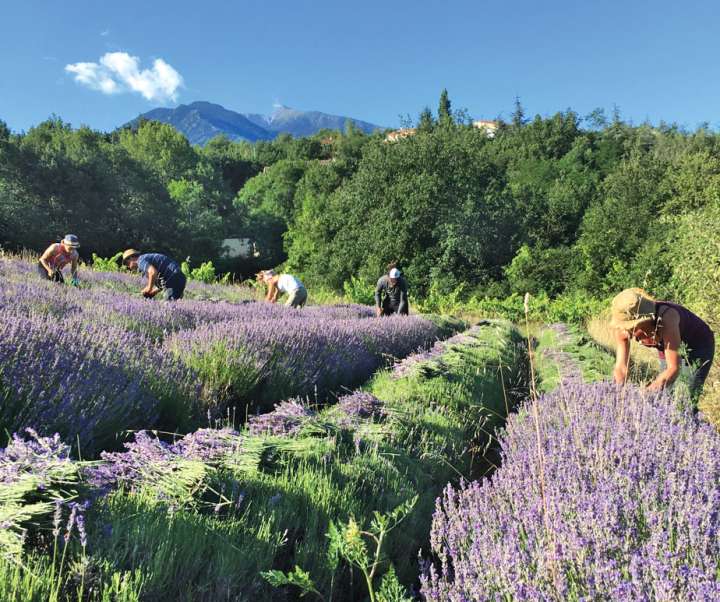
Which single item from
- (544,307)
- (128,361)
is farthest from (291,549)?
(544,307)

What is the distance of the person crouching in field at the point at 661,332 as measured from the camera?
3740 mm

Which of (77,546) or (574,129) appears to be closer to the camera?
(77,546)

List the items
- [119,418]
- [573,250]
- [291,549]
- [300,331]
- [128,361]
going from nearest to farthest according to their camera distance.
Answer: [291,549]
[119,418]
[128,361]
[300,331]
[573,250]

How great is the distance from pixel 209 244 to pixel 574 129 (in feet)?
104

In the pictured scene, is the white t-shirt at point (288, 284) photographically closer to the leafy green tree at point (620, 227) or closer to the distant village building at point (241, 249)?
the leafy green tree at point (620, 227)

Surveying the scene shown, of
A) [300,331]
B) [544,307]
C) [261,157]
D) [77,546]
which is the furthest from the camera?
[261,157]

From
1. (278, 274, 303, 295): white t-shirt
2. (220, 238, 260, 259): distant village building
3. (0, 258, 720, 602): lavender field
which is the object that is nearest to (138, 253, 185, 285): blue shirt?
(278, 274, 303, 295): white t-shirt

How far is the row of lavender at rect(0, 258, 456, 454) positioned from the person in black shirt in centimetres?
339

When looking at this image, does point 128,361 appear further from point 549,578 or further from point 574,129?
point 574,129

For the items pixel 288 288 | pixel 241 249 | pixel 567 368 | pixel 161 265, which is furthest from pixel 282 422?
pixel 241 249

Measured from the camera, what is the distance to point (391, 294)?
35.1 feet

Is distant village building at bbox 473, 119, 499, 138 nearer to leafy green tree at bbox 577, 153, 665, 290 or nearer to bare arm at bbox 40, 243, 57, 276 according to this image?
leafy green tree at bbox 577, 153, 665, 290

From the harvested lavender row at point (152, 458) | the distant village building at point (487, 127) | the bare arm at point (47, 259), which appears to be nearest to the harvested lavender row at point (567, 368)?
the harvested lavender row at point (152, 458)

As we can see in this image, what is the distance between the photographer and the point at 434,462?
9.54 ft
